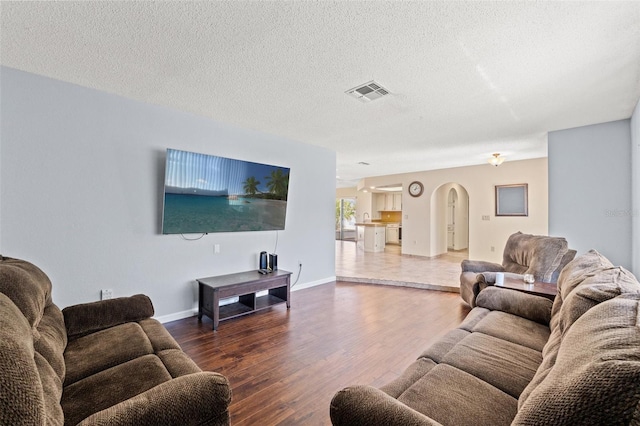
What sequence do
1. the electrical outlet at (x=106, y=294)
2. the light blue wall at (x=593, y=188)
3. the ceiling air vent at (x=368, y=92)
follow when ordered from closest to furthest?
the ceiling air vent at (x=368, y=92)
the electrical outlet at (x=106, y=294)
the light blue wall at (x=593, y=188)

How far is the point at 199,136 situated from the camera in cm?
353

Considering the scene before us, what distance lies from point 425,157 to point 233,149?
397 centimetres

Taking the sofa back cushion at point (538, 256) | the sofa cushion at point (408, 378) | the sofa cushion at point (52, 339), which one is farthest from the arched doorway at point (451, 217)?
the sofa cushion at point (52, 339)

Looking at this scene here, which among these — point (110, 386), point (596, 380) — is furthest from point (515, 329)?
point (110, 386)

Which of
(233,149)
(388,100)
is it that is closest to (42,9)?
(233,149)

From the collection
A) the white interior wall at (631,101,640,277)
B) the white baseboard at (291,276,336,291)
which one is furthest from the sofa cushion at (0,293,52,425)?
the white interior wall at (631,101,640,277)

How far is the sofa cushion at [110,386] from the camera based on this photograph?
4.01ft

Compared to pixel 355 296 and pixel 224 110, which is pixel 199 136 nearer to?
pixel 224 110

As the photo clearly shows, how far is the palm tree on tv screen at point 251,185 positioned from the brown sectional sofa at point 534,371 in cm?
285

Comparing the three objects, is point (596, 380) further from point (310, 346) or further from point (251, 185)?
point (251, 185)

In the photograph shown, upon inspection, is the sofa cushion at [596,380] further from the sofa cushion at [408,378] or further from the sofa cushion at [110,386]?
the sofa cushion at [110,386]

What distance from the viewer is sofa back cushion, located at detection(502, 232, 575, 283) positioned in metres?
3.28

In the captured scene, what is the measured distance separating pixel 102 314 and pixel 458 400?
2.30 metres

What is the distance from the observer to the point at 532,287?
272cm
